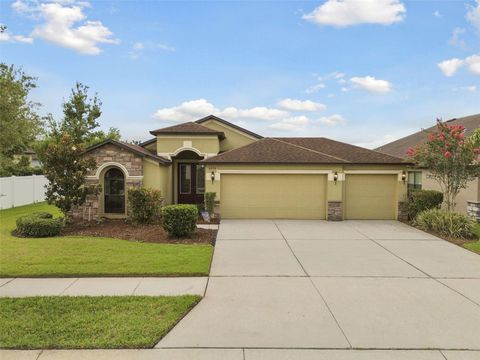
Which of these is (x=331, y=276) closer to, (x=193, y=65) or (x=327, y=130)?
(x=193, y=65)

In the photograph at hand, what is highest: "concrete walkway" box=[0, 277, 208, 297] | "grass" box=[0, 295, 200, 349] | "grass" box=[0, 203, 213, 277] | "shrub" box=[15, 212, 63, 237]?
"shrub" box=[15, 212, 63, 237]

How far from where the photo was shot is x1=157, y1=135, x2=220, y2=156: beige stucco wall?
17000 millimetres

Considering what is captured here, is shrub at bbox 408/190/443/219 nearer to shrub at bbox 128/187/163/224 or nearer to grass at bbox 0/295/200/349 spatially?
shrub at bbox 128/187/163/224

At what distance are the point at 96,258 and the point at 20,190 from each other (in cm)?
1461

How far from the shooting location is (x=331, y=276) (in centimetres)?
694

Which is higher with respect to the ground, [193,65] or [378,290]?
[193,65]

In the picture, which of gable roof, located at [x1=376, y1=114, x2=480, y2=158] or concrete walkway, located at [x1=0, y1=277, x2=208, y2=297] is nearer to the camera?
concrete walkway, located at [x1=0, y1=277, x2=208, y2=297]

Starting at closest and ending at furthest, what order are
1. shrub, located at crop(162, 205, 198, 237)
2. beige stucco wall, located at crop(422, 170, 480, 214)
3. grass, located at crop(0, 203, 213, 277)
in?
grass, located at crop(0, 203, 213, 277) → shrub, located at crop(162, 205, 198, 237) → beige stucco wall, located at crop(422, 170, 480, 214)

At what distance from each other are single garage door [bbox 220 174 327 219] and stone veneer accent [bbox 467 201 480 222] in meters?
6.26

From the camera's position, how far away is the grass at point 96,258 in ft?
22.3

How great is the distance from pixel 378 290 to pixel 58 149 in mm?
11317
